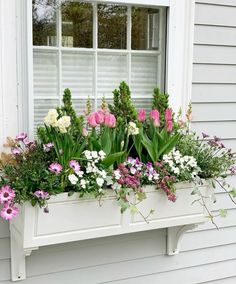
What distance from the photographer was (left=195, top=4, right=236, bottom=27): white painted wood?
2.73 meters

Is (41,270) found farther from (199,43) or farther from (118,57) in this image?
(199,43)

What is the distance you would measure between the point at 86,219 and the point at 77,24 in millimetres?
992

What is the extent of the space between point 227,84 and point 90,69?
86 centimetres

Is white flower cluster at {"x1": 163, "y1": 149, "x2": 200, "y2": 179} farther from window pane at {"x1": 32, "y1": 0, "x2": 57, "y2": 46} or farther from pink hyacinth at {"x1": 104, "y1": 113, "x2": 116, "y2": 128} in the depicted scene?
A: window pane at {"x1": 32, "y1": 0, "x2": 57, "y2": 46}

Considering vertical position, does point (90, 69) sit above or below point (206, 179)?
above

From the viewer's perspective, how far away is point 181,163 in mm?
2375

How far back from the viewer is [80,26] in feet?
8.19

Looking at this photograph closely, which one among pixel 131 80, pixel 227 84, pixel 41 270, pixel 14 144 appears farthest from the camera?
pixel 227 84

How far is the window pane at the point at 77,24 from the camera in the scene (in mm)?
2463

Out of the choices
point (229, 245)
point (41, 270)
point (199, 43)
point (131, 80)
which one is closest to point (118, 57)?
point (131, 80)

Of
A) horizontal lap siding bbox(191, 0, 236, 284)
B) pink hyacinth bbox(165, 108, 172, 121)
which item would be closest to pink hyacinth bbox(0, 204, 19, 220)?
pink hyacinth bbox(165, 108, 172, 121)

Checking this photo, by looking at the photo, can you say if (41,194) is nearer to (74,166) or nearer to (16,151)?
(74,166)

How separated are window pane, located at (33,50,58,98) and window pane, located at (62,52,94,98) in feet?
0.17

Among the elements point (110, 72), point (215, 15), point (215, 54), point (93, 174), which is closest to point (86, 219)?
point (93, 174)
